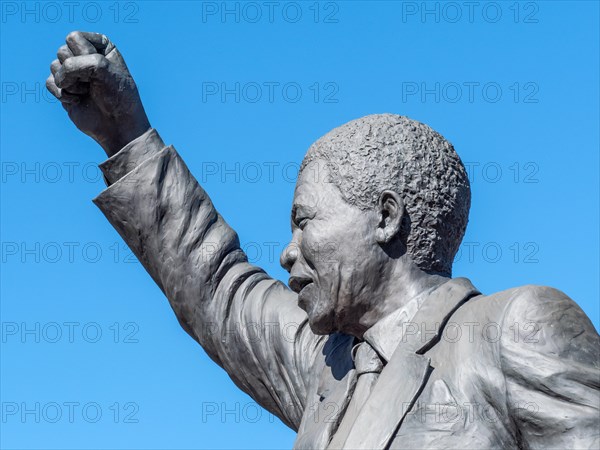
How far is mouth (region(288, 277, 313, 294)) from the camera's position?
18.0 feet

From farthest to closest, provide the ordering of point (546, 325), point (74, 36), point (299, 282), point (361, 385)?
point (74, 36)
point (299, 282)
point (361, 385)
point (546, 325)

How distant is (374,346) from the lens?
5344 mm

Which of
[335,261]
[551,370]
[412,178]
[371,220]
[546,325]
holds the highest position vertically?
[412,178]

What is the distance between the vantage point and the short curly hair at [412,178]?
541 cm

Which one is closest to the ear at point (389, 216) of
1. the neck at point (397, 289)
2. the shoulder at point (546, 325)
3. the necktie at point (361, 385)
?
the neck at point (397, 289)

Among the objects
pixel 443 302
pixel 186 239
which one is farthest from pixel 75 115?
pixel 443 302

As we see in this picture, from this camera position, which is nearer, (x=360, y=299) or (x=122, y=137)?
(x=360, y=299)

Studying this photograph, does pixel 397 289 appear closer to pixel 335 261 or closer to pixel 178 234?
pixel 335 261

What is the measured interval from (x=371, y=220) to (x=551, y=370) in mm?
1065

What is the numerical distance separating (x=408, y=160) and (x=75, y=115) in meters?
1.88

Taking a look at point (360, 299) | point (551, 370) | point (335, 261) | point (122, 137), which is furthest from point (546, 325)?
point (122, 137)

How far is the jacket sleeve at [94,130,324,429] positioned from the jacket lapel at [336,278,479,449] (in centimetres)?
108

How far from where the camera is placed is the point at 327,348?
591cm

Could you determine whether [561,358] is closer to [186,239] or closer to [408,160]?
[408,160]
